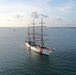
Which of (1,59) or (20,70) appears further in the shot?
(1,59)

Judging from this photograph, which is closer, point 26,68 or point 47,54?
point 26,68

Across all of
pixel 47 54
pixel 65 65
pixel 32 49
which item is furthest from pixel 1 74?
pixel 32 49

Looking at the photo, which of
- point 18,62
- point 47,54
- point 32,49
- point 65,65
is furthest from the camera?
point 32,49

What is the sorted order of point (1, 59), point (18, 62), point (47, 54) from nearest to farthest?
point (18, 62) → point (1, 59) → point (47, 54)

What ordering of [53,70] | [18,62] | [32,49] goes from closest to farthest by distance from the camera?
[53,70] → [18,62] → [32,49]

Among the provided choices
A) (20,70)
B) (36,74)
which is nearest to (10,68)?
(20,70)

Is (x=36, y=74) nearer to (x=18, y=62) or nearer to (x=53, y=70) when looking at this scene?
(x=53, y=70)

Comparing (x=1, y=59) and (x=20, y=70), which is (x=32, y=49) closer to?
Answer: (x=1, y=59)

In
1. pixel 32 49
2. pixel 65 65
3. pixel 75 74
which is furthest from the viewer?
pixel 32 49

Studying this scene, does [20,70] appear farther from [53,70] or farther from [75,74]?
[75,74]
